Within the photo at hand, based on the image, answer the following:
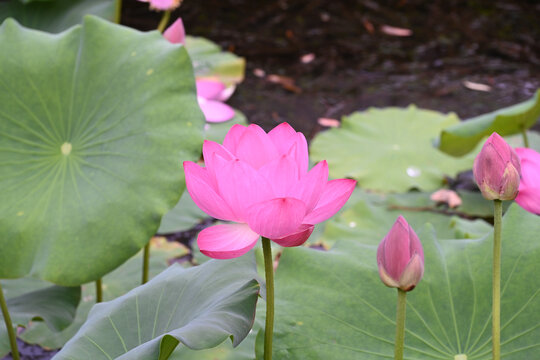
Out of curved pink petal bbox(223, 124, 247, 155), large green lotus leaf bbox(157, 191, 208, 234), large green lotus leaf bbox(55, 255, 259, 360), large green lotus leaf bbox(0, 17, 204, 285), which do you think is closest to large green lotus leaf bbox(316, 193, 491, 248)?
large green lotus leaf bbox(157, 191, 208, 234)

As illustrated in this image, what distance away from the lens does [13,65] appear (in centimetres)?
107

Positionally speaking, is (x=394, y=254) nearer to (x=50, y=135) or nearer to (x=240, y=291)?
(x=240, y=291)

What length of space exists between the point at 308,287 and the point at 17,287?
30.0 inches

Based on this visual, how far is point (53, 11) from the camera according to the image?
6.46 feet

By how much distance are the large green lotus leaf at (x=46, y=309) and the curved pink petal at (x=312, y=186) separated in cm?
64

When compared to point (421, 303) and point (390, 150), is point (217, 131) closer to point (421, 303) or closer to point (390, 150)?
point (390, 150)

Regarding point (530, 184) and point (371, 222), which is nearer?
point (530, 184)

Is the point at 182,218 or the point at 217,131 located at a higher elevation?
the point at 217,131

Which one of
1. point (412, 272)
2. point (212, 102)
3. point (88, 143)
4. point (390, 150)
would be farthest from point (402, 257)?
point (390, 150)

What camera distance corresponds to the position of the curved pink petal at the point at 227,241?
22.0 inches

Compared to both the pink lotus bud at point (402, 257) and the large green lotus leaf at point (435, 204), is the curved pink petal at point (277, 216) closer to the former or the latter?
the pink lotus bud at point (402, 257)

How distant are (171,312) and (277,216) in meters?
0.26

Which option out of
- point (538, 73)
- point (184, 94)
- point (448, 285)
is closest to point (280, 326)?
point (448, 285)

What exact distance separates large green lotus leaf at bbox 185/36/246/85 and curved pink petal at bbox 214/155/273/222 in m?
1.95
